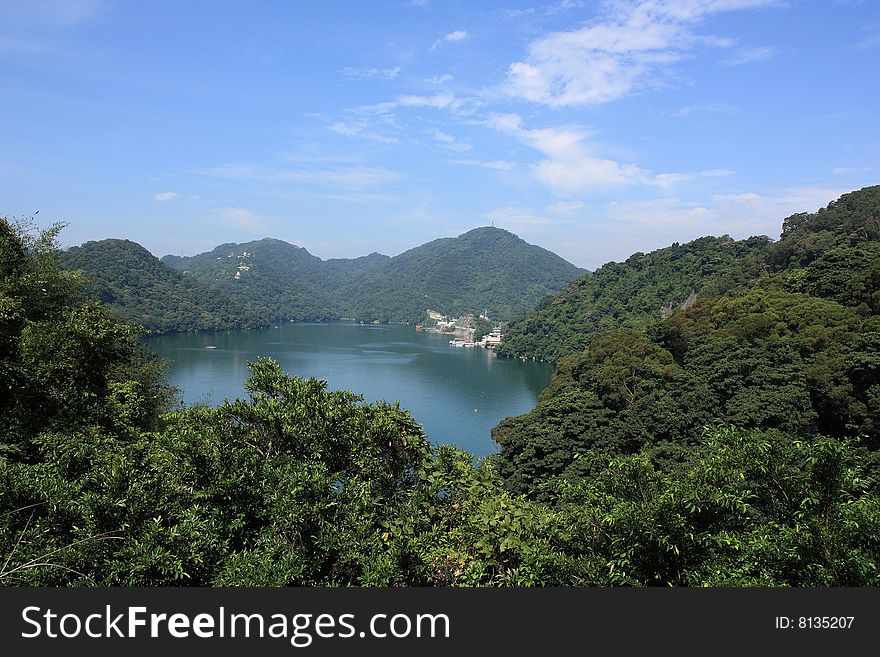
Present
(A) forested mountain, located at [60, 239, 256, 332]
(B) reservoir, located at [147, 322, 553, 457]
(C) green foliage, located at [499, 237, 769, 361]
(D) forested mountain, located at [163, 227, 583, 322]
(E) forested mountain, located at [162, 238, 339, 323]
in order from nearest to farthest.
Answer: (B) reservoir, located at [147, 322, 553, 457] → (C) green foliage, located at [499, 237, 769, 361] → (A) forested mountain, located at [60, 239, 256, 332] → (E) forested mountain, located at [162, 238, 339, 323] → (D) forested mountain, located at [163, 227, 583, 322]

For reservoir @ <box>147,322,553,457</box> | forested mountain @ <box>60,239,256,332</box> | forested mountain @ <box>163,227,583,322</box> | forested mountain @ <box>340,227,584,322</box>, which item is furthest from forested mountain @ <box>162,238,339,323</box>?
reservoir @ <box>147,322,553,457</box>

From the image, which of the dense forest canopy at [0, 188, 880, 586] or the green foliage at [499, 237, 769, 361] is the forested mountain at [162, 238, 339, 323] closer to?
the green foliage at [499, 237, 769, 361]

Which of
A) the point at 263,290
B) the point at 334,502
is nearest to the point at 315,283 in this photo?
the point at 263,290

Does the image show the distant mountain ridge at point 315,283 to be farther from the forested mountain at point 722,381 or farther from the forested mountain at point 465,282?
the forested mountain at point 722,381

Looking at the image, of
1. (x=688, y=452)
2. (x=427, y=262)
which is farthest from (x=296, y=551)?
(x=427, y=262)

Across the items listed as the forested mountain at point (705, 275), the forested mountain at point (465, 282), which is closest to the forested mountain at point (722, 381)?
the forested mountain at point (705, 275)

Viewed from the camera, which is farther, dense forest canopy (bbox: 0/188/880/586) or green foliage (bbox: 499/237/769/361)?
green foliage (bbox: 499/237/769/361)

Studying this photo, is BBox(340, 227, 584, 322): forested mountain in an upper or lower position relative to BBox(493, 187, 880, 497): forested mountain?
upper
